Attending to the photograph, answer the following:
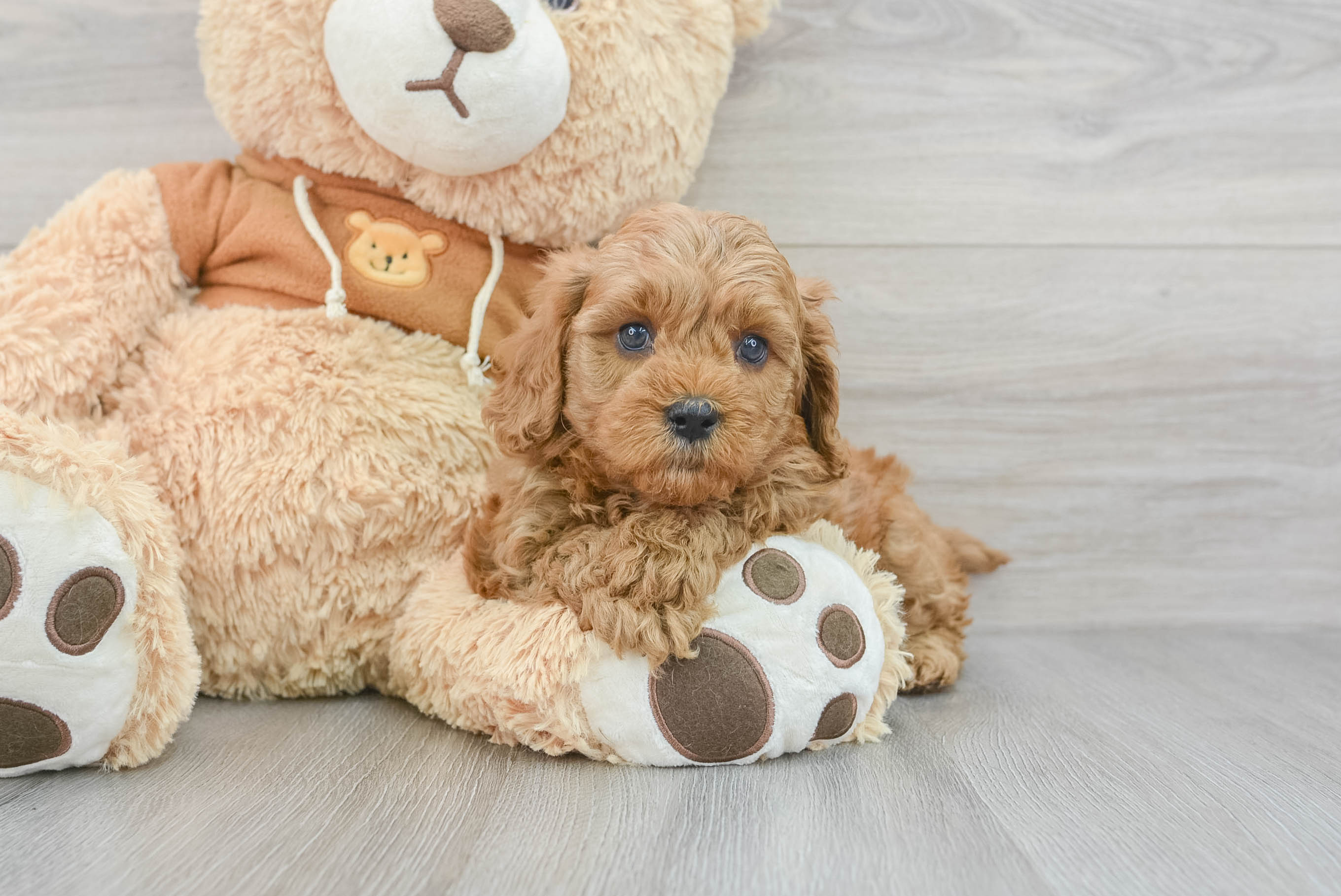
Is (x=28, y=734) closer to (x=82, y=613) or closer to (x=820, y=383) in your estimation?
(x=82, y=613)

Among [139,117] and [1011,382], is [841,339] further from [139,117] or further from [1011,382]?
[139,117]

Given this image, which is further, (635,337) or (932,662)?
(932,662)

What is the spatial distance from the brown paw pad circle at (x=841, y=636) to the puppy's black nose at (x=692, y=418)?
28 cm

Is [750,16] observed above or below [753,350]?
above

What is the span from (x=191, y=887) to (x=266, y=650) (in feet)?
1.62

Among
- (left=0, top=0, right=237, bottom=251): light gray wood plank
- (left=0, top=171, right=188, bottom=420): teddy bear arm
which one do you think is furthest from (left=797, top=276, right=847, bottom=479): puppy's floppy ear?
(left=0, top=0, right=237, bottom=251): light gray wood plank

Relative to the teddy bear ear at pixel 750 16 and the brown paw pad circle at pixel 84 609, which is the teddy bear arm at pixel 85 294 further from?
the teddy bear ear at pixel 750 16

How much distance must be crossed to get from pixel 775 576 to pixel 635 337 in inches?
12.8

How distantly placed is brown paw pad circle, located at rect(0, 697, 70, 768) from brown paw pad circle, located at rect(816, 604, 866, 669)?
2.73 feet

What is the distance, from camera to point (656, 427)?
1.02 meters

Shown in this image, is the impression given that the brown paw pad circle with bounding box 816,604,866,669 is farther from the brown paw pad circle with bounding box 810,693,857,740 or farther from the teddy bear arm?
the teddy bear arm

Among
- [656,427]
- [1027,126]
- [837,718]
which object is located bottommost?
[837,718]

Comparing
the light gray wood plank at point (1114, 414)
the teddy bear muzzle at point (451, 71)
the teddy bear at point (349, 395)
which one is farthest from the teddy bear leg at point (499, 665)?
the light gray wood plank at point (1114, 414)

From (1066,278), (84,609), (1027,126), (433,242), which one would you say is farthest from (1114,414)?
(84,609)
